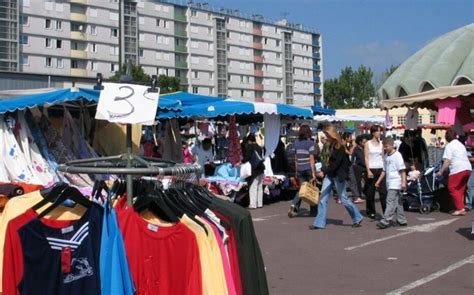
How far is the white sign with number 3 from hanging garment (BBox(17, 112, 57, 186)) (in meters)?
7.36

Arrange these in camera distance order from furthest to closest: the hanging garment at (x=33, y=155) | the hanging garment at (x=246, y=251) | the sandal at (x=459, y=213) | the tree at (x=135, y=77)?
the sandal at (x=459, y=213) < the hanging garment at (x=33, y=155) < the tree at (x=135, y=77) < the hanging garment at (x=246, y=251)

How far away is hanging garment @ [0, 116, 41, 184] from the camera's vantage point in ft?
35.9

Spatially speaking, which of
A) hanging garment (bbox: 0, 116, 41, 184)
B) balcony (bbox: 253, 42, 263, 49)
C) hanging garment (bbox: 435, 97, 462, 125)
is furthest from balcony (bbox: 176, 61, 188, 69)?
Answer: hanging garment (bbox: 0, 116, 41, 184)

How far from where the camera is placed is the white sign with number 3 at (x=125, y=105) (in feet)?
→ 13.5

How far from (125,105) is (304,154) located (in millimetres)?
9420

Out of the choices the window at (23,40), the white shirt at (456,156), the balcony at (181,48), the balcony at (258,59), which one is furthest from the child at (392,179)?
the balcony at (258,59)

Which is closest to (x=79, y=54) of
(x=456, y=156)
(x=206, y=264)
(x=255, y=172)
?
(x=255, y=172)

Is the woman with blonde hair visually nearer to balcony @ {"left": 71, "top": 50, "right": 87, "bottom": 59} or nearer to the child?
the child

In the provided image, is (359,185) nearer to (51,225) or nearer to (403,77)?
(51,225)

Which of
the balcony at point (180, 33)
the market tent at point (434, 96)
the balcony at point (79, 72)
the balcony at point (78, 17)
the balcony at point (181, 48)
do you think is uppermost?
the balcony at point (180, 33)

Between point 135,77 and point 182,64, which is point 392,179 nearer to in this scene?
point 135,77

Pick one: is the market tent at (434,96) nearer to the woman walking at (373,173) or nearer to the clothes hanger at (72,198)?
the woman walking at (373,173)

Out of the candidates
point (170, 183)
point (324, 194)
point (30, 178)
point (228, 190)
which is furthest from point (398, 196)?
point (170, 183)

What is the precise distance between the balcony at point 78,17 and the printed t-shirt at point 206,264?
85.6 meters
